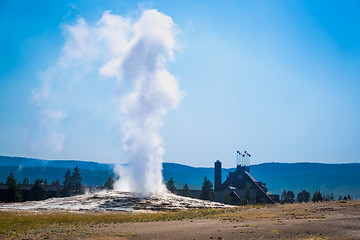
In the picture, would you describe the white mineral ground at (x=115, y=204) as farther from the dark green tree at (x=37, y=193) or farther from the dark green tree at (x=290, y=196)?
the dark green tree at (x=290, y=196)

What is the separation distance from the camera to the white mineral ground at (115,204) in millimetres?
47656

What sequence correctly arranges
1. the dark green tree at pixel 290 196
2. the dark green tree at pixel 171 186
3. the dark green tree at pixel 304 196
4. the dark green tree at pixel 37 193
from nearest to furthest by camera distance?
the dark green tree at pixel 37 193 → the dark green tree at pixel 171 186 → the dark green tree at pixel 304 196 → the dark green tree at pixel 290 196

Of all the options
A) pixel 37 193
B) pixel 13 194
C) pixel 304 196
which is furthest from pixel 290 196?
pixel 13 194

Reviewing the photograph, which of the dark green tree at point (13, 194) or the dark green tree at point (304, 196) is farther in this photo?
the dark green tree at point (304, 196)

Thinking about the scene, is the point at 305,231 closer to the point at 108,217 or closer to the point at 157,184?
Result: the point at 108,217

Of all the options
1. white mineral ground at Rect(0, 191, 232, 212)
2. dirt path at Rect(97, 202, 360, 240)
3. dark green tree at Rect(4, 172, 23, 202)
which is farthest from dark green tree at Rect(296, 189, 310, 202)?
dirt path at Rect(97, 202, 360, 240)

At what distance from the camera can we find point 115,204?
166 ft

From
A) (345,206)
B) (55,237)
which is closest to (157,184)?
(345,206)

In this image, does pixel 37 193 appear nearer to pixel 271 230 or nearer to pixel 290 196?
pixel 271 230

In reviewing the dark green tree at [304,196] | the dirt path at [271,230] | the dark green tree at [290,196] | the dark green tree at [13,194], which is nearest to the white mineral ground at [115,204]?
the dirt path at [271,230]

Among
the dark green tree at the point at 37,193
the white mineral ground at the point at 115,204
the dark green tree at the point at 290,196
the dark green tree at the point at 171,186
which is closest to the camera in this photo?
the white mineral ground at the point at 115,204

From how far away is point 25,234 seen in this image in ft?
86.3

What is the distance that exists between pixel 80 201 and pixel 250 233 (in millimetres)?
36104

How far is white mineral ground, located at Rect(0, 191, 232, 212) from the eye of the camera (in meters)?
47.7
